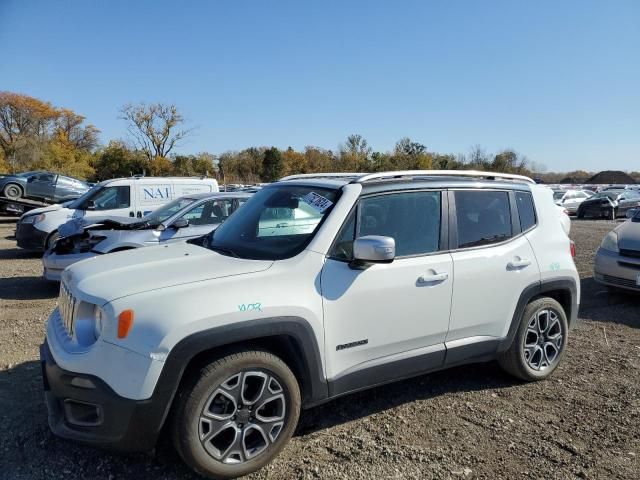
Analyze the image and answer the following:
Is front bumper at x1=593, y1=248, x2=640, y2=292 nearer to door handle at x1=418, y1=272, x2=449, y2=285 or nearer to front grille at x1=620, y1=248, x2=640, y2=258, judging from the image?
front grille at x1=620, y1=248, x2=640, y2=258

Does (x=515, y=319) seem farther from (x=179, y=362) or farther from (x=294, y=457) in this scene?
(x=179, y=362)

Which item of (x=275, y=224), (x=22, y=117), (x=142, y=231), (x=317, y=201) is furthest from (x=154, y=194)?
(x=22, y=117)

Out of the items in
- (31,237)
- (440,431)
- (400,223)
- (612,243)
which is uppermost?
(400,223)

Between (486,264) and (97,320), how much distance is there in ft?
9.31

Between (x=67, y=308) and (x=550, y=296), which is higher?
(x=67, y=308)

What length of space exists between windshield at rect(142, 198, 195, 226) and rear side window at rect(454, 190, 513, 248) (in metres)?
5.28

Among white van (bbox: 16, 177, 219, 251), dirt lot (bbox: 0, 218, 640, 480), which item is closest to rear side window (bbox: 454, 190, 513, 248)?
dirt lot (bbox: 0, 218, 640, 480)

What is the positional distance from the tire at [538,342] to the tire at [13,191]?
2018 centimetres

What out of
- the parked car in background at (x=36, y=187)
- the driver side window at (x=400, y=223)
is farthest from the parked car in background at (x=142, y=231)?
the parked car in background at (x=36, y=187)

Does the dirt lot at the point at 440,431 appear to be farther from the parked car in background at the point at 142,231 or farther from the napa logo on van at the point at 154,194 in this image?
the napa logo on van at the point at 154,194

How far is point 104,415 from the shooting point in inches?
103

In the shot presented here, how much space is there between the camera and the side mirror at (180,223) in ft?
25.1

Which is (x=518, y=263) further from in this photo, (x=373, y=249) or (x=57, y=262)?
(x=57, y=262)

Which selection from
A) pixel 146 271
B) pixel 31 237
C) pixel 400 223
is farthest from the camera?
pixel 31 237
